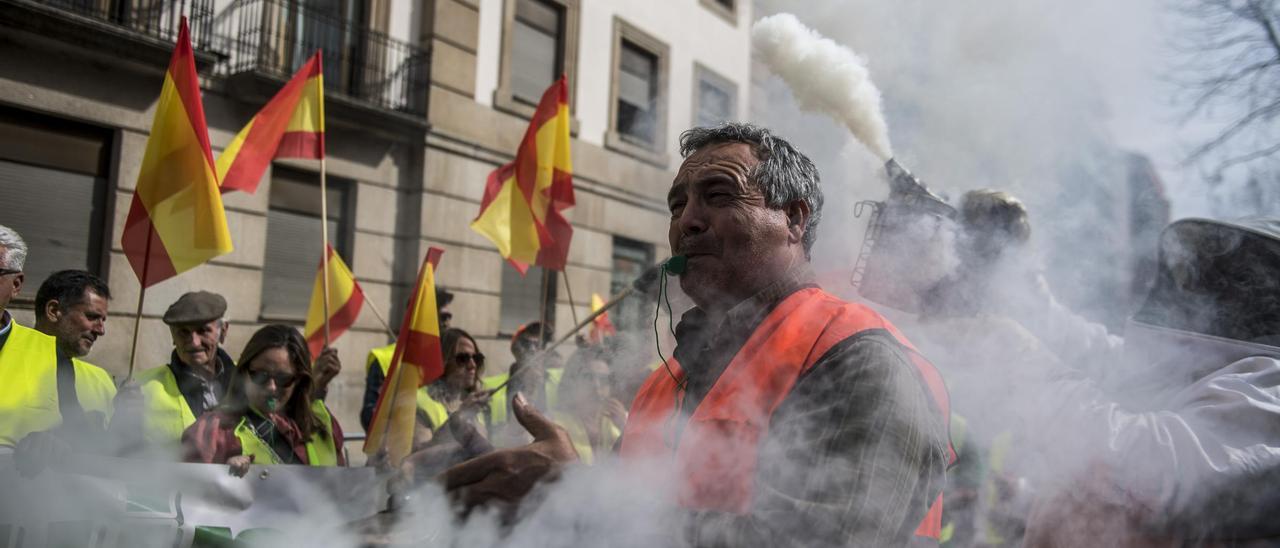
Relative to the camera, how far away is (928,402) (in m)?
1.45

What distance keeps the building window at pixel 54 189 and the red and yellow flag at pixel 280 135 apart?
335cm

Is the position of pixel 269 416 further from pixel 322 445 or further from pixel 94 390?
pixel 94 390

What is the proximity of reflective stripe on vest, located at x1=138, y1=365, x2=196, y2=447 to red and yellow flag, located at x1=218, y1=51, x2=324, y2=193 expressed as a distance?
1.63m

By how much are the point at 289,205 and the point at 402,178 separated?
4.84ft

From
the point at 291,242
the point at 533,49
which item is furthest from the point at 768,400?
the point at 533,49

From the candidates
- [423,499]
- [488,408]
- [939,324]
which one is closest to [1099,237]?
[939,324]

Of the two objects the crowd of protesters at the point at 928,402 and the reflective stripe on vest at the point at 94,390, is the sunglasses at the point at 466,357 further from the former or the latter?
the crowd of protesters at the point at 928,402

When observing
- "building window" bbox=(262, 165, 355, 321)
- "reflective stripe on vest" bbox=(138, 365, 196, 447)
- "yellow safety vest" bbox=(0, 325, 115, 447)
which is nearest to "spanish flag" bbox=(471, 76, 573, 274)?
"reflective stripe on vest" bbox=(138, 365, 196, 447)

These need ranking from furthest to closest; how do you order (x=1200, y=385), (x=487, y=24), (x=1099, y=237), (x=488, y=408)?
1. (x=487, y=24)
2. (x=488, y=408)
3. (x=1099, y=237)
4. (x=1200, y=385)

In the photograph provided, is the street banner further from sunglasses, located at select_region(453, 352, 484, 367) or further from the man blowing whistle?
sunglasses, located at select_region(453, 352, 484, 367)

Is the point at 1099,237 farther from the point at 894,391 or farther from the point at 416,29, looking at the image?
the point at 416,29

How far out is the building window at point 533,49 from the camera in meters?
11.5

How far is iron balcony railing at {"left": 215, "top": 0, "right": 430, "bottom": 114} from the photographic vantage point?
8859mm

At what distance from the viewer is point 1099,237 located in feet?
9.96
